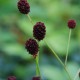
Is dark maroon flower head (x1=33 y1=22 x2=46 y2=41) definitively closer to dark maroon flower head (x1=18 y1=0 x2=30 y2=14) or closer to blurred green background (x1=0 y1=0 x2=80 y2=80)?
dark maroon flower head (x1=18 y1=0 x2=30 y2=14)

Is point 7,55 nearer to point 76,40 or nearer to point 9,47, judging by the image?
point 9,47

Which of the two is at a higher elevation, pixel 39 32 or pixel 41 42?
pixel 39 32

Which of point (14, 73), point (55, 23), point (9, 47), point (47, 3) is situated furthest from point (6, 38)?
point (47, 3)

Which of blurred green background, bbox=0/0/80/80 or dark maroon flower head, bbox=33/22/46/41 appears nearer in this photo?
dark maroon flower head, bbox=33/22/46/41

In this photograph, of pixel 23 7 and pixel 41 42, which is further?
pixel 41 42

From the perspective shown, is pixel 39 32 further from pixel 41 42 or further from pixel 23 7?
pixel 41 42

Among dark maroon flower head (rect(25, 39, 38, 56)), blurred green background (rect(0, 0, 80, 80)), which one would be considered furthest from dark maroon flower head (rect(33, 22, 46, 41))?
blurred green background (rect(0, 0, 80, 80))

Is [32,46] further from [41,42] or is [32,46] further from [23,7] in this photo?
[41,42]

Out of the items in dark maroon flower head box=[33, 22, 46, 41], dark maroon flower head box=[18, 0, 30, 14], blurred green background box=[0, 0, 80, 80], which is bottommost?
blurred green background box=[0, 0, 80, 80]

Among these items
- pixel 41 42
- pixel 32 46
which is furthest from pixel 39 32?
pixel 41 42
